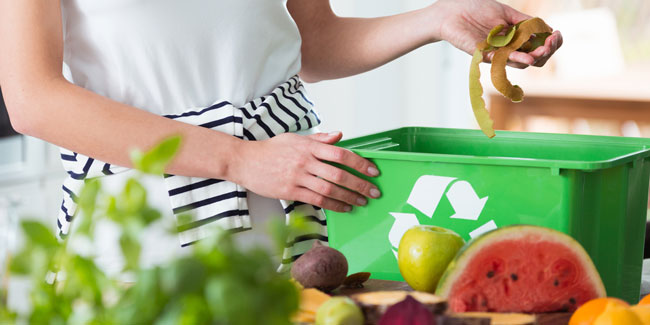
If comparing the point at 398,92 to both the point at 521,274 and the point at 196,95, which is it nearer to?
the point at 196,95

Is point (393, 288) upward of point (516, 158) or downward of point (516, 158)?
downward

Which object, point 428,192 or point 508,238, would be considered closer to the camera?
point 508,238

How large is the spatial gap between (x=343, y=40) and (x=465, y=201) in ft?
1.96

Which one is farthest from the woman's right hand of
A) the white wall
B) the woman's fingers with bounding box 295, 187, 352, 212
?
the white wall

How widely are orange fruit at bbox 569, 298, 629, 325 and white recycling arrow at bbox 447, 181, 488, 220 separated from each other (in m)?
0.21

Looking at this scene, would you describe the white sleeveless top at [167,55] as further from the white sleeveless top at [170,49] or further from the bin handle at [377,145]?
the bin handle at [377,145]

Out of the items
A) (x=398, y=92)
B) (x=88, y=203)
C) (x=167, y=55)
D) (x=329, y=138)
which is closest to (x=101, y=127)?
(x=167, y=55)

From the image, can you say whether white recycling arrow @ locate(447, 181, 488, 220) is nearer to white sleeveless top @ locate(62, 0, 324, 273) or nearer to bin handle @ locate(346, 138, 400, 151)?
bin handle @ locate(346, 138, 400, 151)

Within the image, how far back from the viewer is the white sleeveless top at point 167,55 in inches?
40.4

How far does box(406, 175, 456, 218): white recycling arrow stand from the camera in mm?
881

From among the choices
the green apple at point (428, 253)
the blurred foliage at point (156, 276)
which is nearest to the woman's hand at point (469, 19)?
the green apple at point (428, 253)

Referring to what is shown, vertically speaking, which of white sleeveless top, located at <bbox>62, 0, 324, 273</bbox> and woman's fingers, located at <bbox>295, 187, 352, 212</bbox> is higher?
white sleeveless top, located at <bbox>62, 0, 324, 273</bbox>

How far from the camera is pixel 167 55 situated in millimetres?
1056

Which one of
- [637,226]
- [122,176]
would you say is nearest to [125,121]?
[122,176]
